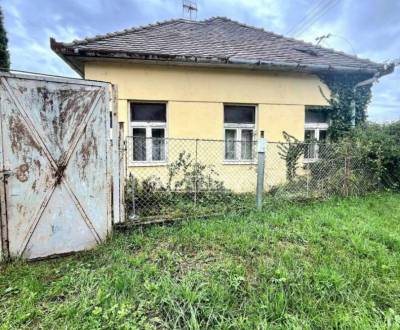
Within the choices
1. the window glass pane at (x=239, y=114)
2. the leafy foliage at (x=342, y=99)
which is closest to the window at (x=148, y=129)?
the window glass pane at (x=239, y=114)

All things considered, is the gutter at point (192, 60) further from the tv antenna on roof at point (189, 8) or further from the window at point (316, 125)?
the tv antenna on roof at point (189, 8)

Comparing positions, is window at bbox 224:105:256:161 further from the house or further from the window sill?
the window sill

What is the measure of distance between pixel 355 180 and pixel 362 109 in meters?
3.06

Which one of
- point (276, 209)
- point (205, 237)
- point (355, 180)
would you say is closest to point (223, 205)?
point (276, 209)

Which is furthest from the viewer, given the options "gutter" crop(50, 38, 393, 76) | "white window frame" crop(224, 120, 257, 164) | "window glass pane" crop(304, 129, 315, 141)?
"window glass pane" crop(304, 129, 315, 141)

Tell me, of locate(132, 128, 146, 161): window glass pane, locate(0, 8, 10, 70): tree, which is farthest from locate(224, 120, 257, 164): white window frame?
locate(0, 8, 10, 70): tree

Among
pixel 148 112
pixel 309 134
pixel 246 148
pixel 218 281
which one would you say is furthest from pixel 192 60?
pixel 218 281

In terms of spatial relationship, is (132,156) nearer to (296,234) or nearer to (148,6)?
(296,234)

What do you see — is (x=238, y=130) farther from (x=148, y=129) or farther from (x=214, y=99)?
(x=148, y=129)

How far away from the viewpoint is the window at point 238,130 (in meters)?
6.86

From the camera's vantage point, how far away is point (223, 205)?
4.74 m

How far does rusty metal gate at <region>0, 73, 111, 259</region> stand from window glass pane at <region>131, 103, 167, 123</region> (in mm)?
2862

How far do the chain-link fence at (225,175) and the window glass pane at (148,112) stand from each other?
1.84 feet

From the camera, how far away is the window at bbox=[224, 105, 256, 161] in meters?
6.86
